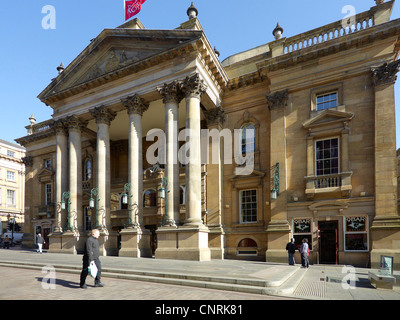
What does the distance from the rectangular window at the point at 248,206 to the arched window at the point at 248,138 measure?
3.16 meters

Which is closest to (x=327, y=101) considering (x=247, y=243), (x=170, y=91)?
(x=170, y=91)

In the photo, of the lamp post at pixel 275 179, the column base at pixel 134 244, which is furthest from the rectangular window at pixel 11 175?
the lamp post at pixel 275 179

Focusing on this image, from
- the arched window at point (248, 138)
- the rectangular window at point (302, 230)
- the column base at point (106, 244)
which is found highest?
the arched window at point (248, 138)

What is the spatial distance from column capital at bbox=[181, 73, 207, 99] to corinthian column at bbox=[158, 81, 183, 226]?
694 mm

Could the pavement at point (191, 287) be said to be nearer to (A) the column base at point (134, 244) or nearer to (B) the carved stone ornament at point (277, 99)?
(A) the column base at point (134, 244)

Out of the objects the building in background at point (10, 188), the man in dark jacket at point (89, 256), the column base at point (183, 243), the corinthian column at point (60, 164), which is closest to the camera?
the man in dark jacket at point (89, 256)

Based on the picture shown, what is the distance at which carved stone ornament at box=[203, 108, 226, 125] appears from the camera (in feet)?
74.8

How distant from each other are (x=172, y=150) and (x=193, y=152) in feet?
4.88

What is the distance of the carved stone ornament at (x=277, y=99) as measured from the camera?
2005cm

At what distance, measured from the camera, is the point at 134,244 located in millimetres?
19312

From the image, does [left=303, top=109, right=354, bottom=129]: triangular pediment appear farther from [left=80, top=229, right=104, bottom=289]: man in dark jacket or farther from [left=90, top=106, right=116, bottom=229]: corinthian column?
[left=80, top=229, right=104, bottom=289]: man in dark jacket

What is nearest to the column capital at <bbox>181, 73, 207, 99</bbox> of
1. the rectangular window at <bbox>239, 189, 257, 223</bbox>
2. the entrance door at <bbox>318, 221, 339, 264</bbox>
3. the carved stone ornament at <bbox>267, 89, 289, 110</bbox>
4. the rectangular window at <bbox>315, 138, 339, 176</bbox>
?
the carved stone ornament at <bbox>267, 89, 289, 110</bbox>

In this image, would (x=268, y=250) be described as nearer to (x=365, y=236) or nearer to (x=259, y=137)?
(x=365, y=236)
